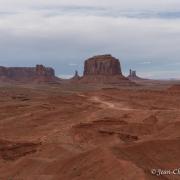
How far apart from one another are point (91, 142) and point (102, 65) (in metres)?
120

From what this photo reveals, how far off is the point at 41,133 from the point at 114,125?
219 inches

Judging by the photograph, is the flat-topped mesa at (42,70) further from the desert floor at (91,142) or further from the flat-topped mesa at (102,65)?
the desert floor at (91,142)

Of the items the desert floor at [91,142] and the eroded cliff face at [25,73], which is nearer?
the desert floor at [91,142]

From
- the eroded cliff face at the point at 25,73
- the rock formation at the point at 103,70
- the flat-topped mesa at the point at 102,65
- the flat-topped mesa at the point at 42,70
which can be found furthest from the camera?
the eroded cliff face at the point at 25,73

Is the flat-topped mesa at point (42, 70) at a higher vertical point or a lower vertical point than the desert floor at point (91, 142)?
higher

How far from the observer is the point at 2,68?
606 feet

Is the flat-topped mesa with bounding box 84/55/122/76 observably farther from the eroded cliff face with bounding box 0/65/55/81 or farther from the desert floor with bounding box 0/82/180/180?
the desert floor with bounding box 0/82/180/180

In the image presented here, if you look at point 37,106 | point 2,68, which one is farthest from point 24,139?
point 2,68

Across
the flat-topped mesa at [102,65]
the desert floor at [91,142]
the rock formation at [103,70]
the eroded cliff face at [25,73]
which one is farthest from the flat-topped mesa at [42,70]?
the desert floor at [91,142]

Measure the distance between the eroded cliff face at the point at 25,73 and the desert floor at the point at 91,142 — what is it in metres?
111

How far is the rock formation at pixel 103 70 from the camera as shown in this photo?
492 ft

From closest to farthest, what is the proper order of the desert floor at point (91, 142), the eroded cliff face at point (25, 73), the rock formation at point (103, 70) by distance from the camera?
the desert floor at point (91, 142) < the rock formation at point (103, 70) < the eroded cliff face at point (25, 73)

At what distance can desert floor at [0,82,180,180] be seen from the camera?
18.2 meters

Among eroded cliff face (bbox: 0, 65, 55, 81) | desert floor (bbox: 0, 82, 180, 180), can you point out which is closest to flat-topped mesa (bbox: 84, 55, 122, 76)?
eroded cliff face (bbox: 0, 65, 55, 81)
